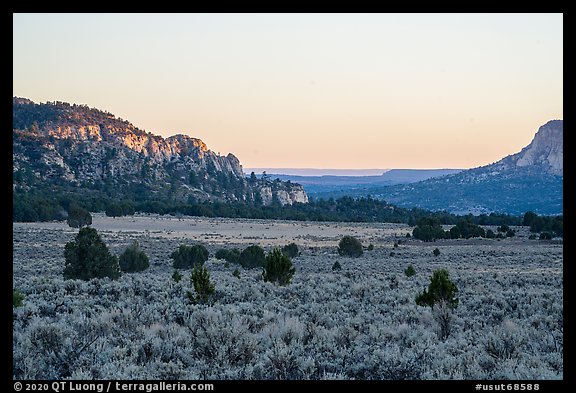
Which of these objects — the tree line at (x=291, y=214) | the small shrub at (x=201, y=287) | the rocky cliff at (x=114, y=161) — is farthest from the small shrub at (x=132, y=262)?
the rocky cliff at (x=114, y=161)

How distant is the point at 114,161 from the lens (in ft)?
380

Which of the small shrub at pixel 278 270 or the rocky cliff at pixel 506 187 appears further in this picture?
the rocky cliff at pixel 506 187

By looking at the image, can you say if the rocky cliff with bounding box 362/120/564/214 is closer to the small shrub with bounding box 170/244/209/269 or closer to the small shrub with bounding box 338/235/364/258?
the small shrub with bounding box 338/235/364/258

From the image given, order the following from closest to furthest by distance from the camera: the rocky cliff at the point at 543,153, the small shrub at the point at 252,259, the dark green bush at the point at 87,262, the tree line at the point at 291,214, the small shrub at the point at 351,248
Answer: the dark green bush at the point at 87,262 < the small shrub at the point at 252,259 < the small shrub at the point at 351,248 < the tree line at the point at 291,214 < the rocky cliff at the point at 543,153

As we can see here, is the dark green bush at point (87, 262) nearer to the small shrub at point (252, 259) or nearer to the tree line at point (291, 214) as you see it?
the small shrub at point (252, 259)

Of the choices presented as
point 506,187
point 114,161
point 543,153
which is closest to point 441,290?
point 114,161

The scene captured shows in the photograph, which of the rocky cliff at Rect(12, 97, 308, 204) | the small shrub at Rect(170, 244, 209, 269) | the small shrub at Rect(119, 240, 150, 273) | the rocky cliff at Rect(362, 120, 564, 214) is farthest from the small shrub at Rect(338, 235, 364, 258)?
the rocky cliff at Rect(362, 120, 564, 214)

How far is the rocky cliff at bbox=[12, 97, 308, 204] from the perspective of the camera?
98.6m

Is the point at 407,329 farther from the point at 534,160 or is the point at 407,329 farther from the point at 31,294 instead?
the point at 534,160

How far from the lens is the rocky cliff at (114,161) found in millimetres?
98562

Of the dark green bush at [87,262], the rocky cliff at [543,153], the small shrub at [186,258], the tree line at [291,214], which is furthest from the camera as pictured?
the rocky cliff at [543,153]
